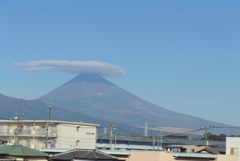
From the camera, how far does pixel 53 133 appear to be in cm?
8800

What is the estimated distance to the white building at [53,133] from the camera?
87375 mm

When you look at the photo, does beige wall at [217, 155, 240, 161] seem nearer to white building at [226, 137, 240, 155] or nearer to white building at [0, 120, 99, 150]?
white building at [226, 137, 240, 155]

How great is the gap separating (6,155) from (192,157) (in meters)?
19.6

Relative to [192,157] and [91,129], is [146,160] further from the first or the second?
[91,129]

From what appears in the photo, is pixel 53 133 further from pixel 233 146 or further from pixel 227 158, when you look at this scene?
pixel 227 158

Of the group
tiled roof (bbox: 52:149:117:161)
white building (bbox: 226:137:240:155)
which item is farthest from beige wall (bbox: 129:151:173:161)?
white building (bbox: 226:137:240:155)

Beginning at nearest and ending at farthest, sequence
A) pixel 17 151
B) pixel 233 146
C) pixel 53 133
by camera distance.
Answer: pixel 17 151, pixel 233 146, pixel 53 133

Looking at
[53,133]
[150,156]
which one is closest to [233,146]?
[150,156]

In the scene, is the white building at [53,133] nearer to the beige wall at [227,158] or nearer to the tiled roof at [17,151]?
the beige wall at [227,158]

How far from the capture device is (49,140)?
86750 millimetres

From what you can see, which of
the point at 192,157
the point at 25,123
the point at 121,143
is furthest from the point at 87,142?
the point at 121,143

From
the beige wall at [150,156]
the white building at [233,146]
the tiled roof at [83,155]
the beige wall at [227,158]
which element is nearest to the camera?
the tiled roof at [83,155]

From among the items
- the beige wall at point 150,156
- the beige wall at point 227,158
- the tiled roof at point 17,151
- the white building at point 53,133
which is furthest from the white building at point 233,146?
the white building at point 53,133

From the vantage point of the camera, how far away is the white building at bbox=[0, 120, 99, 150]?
87375mm
